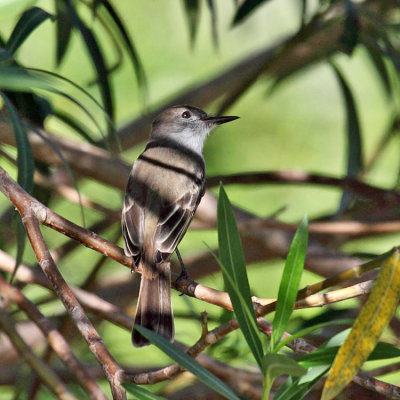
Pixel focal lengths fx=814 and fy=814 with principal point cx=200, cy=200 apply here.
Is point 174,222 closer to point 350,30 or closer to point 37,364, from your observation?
point 37,364

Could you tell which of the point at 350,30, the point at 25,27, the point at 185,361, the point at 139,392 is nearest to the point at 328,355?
the point at 185,361

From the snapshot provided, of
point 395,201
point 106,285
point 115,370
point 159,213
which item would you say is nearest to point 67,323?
point 106,285

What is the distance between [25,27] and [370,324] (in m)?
1.81

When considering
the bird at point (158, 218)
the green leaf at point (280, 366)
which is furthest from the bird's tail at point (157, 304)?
the green leaf at point (280, 366)

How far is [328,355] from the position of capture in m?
1.79

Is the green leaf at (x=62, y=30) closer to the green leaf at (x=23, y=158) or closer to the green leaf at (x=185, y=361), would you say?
the green leaf at (x=23, y=158)

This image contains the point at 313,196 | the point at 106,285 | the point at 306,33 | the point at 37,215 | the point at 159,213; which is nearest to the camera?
the point at 37,215

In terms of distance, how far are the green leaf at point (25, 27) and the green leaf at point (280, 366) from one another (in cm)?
166

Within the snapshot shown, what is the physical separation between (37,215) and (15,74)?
18.6 inches

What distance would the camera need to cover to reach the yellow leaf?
1568mm

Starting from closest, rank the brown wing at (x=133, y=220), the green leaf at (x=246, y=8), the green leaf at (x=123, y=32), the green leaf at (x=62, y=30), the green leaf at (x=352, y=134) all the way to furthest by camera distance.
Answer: the brown wing at (x=133, y=220) < the green leaf at (x=123, y=32) < the green leaf at (x=62, y=30) < the green leaf at (x=246, y=8) < the green leaf at (x=352, y=134)

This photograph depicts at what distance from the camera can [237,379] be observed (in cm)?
302

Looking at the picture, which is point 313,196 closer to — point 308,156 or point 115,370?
point 308,156

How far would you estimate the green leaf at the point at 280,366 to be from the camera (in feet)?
5.21
